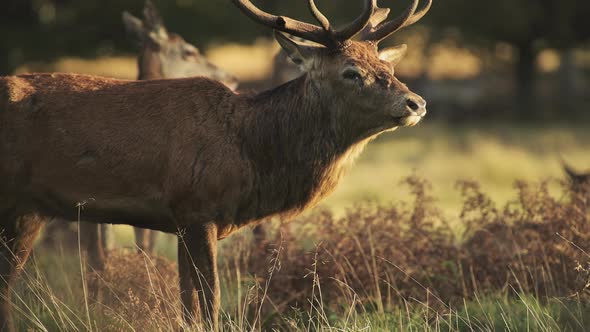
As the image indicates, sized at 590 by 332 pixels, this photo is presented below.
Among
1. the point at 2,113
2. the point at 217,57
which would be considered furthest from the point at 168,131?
the point at 217,57

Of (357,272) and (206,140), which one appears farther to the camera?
(357,272)

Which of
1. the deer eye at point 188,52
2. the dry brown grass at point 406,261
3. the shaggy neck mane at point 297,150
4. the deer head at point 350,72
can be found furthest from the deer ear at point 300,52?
the deer eye at point 188,52

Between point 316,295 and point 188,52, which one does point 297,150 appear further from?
point 188,52

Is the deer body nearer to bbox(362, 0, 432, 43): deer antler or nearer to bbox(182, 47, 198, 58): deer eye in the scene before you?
bbox(362, 0, 432, 43): deer antler

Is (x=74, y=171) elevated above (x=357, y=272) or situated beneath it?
elevated above

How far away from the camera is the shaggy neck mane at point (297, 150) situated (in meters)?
6.86

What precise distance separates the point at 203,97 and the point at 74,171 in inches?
40.8

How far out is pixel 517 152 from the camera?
2300cm

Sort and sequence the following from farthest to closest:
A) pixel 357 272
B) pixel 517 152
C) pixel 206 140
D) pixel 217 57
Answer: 1. pixel 217 57
2. pixel 517 152
3. pixel 357 272
4. pixel 206 140

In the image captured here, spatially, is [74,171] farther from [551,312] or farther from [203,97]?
[551,312]

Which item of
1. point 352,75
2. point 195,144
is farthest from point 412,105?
point 195,144

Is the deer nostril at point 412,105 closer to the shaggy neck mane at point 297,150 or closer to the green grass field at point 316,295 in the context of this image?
the shaggy neck mane at point 297,150

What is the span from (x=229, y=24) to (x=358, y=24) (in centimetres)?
2012

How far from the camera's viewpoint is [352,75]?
6750 mm
